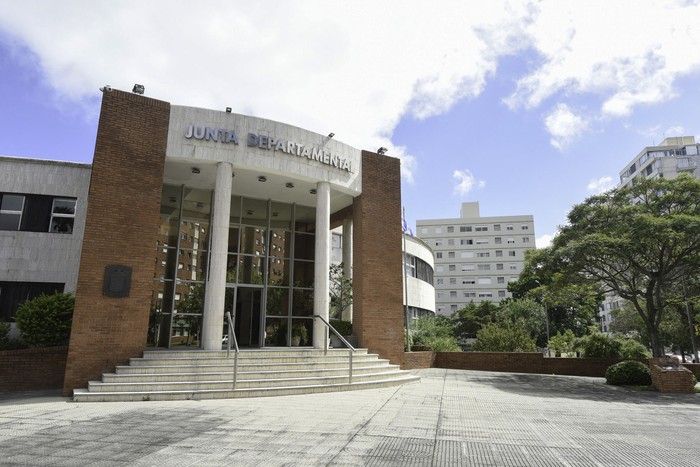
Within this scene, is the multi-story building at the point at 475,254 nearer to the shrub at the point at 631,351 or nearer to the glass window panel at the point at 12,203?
the shrub at the point at 631,351

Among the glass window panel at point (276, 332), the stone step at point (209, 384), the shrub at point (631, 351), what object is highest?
the glass window panel at point (276, 332)

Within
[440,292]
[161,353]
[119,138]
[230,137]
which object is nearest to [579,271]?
[230,137]

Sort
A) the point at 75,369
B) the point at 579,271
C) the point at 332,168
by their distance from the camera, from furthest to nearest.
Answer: the point at 579,271, the point at 332,168, the point at 75,369

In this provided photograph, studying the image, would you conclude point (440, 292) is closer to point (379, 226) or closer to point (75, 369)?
point (379, 226)

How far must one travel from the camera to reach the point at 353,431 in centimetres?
685

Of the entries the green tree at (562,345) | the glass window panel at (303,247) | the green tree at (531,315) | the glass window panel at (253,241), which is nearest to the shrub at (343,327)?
the glass window panel at (303,247)

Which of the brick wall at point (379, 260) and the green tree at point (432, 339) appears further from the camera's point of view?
the green tree at point (432, 339)

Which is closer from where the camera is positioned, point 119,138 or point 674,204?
point 119,138

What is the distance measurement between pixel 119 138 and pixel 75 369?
609cm

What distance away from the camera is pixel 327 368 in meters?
12.6

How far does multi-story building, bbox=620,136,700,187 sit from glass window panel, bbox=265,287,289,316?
72.5 metres

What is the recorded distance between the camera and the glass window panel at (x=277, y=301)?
54.9ft

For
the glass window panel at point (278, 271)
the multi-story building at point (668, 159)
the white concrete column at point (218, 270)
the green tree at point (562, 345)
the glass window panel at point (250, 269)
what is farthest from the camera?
the multi-story building at point (668, 159)

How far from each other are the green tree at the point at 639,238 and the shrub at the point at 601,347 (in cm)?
172
